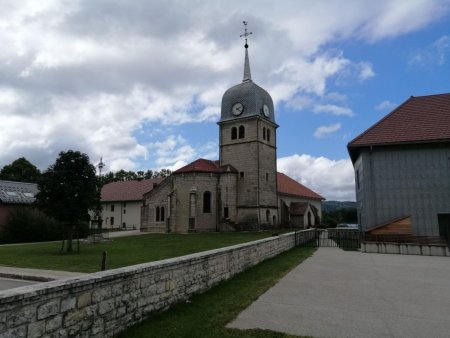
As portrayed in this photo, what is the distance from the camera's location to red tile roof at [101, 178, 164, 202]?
57.9 meters

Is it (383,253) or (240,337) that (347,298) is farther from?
A: (383,253)

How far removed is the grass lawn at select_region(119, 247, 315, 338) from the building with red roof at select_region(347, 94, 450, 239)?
14514 mm

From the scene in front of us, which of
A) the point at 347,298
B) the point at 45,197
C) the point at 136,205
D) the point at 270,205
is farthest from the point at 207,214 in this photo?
the point at 347,298

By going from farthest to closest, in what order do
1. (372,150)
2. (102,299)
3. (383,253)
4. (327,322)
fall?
(372,150) < (383,253) < (327,322) < (102,299)

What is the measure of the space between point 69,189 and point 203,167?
24.3m

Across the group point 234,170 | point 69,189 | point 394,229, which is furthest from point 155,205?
point 394,229

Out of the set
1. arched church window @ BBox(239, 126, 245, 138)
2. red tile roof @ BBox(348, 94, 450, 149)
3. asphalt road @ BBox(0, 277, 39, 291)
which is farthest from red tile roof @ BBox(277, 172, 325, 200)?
asphalt road @ BBox(0, 277, 39, 291)

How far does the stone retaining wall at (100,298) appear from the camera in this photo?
4160 millimetres

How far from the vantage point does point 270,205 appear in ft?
147

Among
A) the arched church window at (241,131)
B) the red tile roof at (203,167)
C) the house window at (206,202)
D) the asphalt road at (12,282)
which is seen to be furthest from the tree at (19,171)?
the asphalt road at (12,282)

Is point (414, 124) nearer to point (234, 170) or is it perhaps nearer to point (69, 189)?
point (69, 189)

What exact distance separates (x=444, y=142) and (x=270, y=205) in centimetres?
2442

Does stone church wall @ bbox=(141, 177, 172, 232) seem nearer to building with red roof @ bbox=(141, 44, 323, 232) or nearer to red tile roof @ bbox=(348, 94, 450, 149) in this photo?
building with red roof @ bbox=(141, 44, 323, 232)

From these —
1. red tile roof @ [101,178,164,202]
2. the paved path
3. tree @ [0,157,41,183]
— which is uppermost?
tree @ [0,157,41,183]
